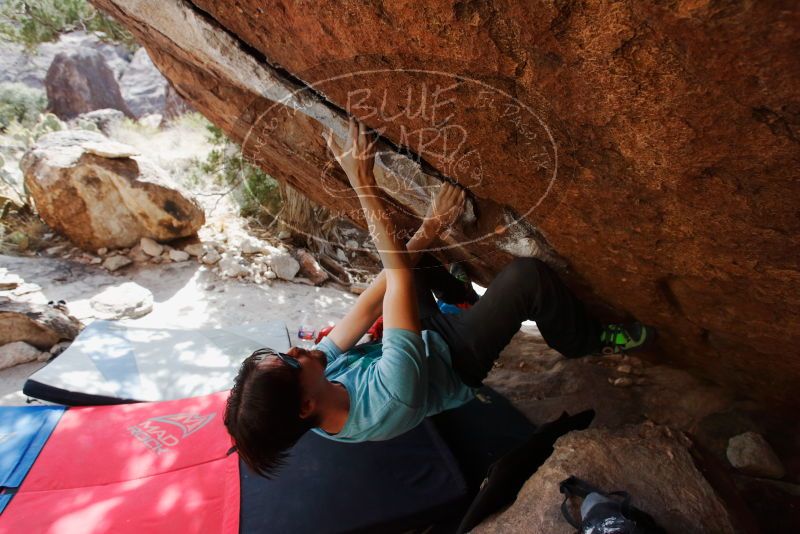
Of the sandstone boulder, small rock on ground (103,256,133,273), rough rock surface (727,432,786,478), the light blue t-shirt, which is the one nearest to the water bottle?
the light blue t-shirt

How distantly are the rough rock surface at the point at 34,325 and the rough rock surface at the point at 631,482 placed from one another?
4018 mm

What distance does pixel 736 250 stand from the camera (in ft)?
4.37

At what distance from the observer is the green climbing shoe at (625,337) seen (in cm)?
220

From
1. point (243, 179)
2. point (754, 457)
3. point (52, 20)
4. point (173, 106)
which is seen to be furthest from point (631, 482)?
point (173, 106)

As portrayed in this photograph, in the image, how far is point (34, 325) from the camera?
12.0 ft

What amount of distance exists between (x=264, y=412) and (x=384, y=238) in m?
0.82

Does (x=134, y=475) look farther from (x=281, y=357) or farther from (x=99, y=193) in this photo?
(x=99, y=193)

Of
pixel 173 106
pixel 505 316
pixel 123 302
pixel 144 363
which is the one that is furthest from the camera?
pixel 173 106

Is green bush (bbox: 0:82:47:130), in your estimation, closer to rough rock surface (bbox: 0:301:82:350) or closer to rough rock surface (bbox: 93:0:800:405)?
rough rock surface (bbox: 0:301:82:350)

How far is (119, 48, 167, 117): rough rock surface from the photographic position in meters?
15.4

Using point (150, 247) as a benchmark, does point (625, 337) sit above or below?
above

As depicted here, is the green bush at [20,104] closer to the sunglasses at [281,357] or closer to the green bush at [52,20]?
the green bush at [52,20]

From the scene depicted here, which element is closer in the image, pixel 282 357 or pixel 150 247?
pixel 282 357

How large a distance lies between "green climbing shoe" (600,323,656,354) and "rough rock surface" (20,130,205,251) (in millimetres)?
5271
